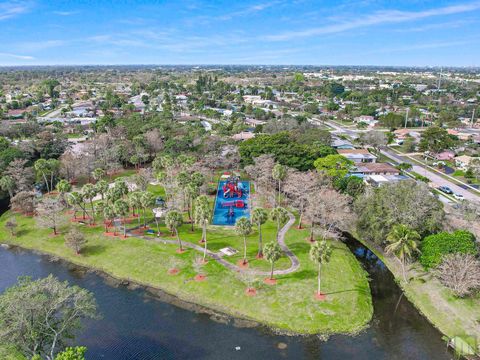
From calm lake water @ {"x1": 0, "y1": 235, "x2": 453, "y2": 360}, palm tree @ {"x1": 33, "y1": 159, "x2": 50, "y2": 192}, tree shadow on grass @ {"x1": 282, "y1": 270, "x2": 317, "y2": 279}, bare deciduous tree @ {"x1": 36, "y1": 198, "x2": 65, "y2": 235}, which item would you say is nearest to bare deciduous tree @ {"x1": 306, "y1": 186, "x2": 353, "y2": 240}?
tree shadow on grass @ {"x1": 282, "y1": 270, "x2": 317, "y2": 279}

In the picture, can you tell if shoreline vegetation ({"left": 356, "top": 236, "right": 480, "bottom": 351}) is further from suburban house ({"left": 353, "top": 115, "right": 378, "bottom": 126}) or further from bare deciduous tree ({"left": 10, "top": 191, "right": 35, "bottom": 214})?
suburban house ({"left": 353, "top": 115, "right": 378, "bottom": 126})

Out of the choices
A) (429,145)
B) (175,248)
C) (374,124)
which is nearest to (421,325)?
(175,248)

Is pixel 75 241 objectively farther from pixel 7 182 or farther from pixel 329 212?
pixel 329 212

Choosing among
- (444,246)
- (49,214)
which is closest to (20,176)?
(49,214)

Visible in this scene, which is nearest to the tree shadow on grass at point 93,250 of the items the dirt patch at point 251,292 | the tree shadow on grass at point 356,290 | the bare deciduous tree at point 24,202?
the bare deciduous tree at point 24,202

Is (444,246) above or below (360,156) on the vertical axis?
above

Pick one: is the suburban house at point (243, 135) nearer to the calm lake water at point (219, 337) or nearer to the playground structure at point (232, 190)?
the playground structure at point (232, 190)
